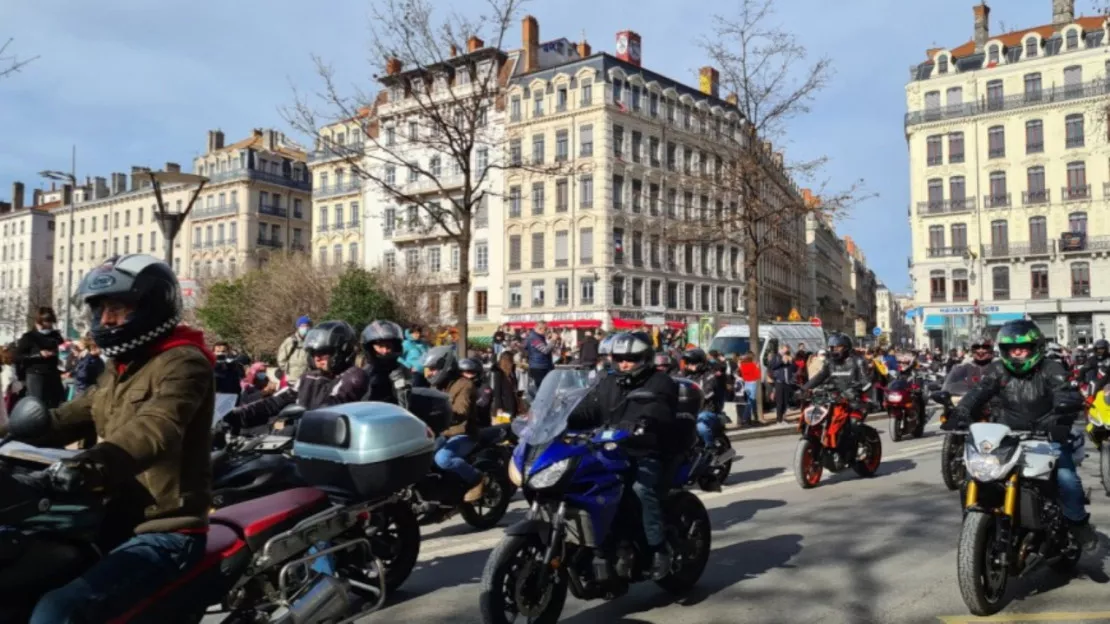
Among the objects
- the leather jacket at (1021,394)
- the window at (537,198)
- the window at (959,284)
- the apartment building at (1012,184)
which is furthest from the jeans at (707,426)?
the window at (959,284)

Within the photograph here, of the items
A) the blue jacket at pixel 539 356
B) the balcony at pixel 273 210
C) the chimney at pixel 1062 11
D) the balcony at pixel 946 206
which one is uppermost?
the chimney at pixel 1062 11

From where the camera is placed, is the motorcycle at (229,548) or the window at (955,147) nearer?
the motorcycle at (229,548)

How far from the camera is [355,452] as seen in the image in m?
4.20

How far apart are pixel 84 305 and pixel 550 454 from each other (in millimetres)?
2357

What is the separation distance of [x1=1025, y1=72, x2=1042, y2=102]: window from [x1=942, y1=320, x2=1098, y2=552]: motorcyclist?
55.8 metres

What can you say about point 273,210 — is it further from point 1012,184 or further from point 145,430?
point 145,430

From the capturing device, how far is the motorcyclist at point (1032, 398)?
5.59 metres

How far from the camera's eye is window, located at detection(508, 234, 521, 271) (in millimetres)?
52531

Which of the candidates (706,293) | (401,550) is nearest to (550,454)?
(401,550)

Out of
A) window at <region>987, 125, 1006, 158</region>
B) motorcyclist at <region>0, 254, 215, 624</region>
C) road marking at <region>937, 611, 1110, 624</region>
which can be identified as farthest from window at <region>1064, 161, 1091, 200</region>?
motorcyclist at <region>0, 254, 215, 624</region>

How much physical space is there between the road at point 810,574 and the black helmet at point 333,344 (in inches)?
62.5

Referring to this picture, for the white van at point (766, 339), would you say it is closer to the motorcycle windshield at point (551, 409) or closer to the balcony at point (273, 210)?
the motorcycle windshield at point (551, 409)

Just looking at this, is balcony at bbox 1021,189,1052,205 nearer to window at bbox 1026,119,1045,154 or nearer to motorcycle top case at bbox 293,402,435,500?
window at bbox 1026,119,1045,154

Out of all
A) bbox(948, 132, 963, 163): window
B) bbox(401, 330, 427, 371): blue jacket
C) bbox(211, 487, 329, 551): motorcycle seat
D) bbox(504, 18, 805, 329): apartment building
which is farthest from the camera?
bbox(948, 132, 963, 163): window
